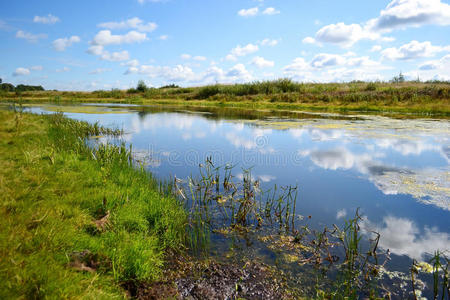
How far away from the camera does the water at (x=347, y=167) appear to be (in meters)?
4.00

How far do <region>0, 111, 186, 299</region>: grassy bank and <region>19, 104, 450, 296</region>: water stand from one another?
3.25ft

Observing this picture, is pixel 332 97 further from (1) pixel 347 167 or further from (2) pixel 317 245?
(2) pixel 317 245

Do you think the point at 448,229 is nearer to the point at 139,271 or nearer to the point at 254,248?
the point at 254,248

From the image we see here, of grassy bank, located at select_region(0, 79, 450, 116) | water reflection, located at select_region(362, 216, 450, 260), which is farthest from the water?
grassy bank, located at select_region(0, 79, 450, 116)

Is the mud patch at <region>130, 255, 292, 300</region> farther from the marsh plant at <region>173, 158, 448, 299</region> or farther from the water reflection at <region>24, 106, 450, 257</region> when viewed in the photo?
the water reflection at <region>24, 106, 450, 257</region>

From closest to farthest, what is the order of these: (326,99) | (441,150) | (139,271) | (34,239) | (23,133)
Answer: (34,239) → (139,271) → (23,133) → (441,150) → (326,99)

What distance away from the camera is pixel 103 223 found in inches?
123

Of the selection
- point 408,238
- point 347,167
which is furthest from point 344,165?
point 408,238

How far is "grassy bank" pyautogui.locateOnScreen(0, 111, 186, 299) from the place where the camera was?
203 cm

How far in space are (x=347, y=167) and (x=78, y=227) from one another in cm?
611

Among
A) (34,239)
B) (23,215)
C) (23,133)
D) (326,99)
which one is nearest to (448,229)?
(34,239)

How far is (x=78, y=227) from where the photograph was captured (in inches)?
116

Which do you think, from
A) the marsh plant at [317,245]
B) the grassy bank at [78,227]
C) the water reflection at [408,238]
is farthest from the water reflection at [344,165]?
the grassy bank at [78,227]

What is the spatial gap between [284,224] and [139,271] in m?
2.18
